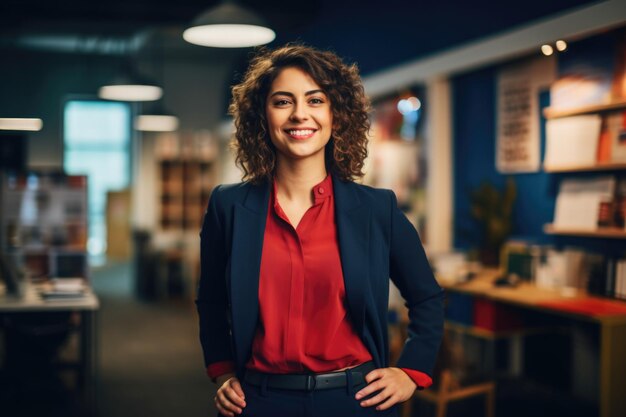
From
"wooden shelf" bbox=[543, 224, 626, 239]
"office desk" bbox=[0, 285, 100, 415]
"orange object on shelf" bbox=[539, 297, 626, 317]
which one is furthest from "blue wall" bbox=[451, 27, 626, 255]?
"office desk" bbox=[0, 285, 100, 415]

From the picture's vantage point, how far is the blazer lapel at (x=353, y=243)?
1701 mm

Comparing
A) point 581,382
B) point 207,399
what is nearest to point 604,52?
point 581,382

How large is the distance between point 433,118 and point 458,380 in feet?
10.6

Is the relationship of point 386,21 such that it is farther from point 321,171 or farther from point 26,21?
point 321,171

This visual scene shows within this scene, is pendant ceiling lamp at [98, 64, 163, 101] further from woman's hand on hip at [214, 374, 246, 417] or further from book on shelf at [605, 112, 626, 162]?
woman's hand on hip at [214, 374, 246, 417]

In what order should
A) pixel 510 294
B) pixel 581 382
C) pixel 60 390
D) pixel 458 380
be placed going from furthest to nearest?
Answer: pixel 60 390, pixel 581 382, pixel 510 294, pixel 458 380

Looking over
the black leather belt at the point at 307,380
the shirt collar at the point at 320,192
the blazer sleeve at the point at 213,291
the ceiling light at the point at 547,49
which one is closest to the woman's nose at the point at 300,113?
the shirt collar at the point at 320,192

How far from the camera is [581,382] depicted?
547 centimetres

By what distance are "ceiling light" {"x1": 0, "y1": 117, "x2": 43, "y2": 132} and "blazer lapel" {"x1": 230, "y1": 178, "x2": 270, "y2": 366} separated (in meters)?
8.25

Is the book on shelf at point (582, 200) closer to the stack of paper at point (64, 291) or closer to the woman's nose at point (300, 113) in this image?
the stack of paper at point (64, 291)

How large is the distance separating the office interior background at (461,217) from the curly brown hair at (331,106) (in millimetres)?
2476

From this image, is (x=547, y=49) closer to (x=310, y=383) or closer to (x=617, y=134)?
(x=617, y=134)

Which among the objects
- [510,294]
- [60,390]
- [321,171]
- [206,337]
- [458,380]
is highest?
[321,171]

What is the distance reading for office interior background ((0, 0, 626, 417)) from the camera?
16.4ft
